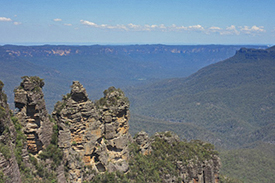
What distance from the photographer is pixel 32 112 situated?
28.4 m

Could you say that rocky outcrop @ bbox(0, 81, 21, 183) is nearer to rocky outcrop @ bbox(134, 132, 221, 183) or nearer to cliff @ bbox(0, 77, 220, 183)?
cliff @ bbox(0, 77, 220, 183)

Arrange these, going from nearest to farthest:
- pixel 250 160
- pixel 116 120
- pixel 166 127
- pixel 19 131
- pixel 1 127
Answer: pixel 1 127
pixel 19 131
pixel 116 120
pixel 250 160
pixel 166 127

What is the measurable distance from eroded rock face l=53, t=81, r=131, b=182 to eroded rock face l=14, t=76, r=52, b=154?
102 inches

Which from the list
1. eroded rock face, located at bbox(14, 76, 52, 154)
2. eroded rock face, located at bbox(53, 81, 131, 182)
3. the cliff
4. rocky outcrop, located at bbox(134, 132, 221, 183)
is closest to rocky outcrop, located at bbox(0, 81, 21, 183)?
the cliff

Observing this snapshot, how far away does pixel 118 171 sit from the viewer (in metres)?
34.5

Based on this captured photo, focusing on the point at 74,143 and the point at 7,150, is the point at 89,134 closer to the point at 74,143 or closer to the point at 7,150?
the point at 74,143

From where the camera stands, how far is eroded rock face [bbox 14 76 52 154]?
91.5 ft

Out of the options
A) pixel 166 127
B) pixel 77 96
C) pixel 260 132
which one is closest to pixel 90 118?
pixel 77 96

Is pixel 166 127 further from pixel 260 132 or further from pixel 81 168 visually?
pixel 81 168

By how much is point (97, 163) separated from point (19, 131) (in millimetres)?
10324

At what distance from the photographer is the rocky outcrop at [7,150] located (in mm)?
21094

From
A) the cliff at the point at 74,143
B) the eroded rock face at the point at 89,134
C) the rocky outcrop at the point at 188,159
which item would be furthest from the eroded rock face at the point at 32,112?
the rocky outcrop at the point at 188,159

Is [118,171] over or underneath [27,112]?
underneath

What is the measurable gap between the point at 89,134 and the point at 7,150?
11260 millimetres
